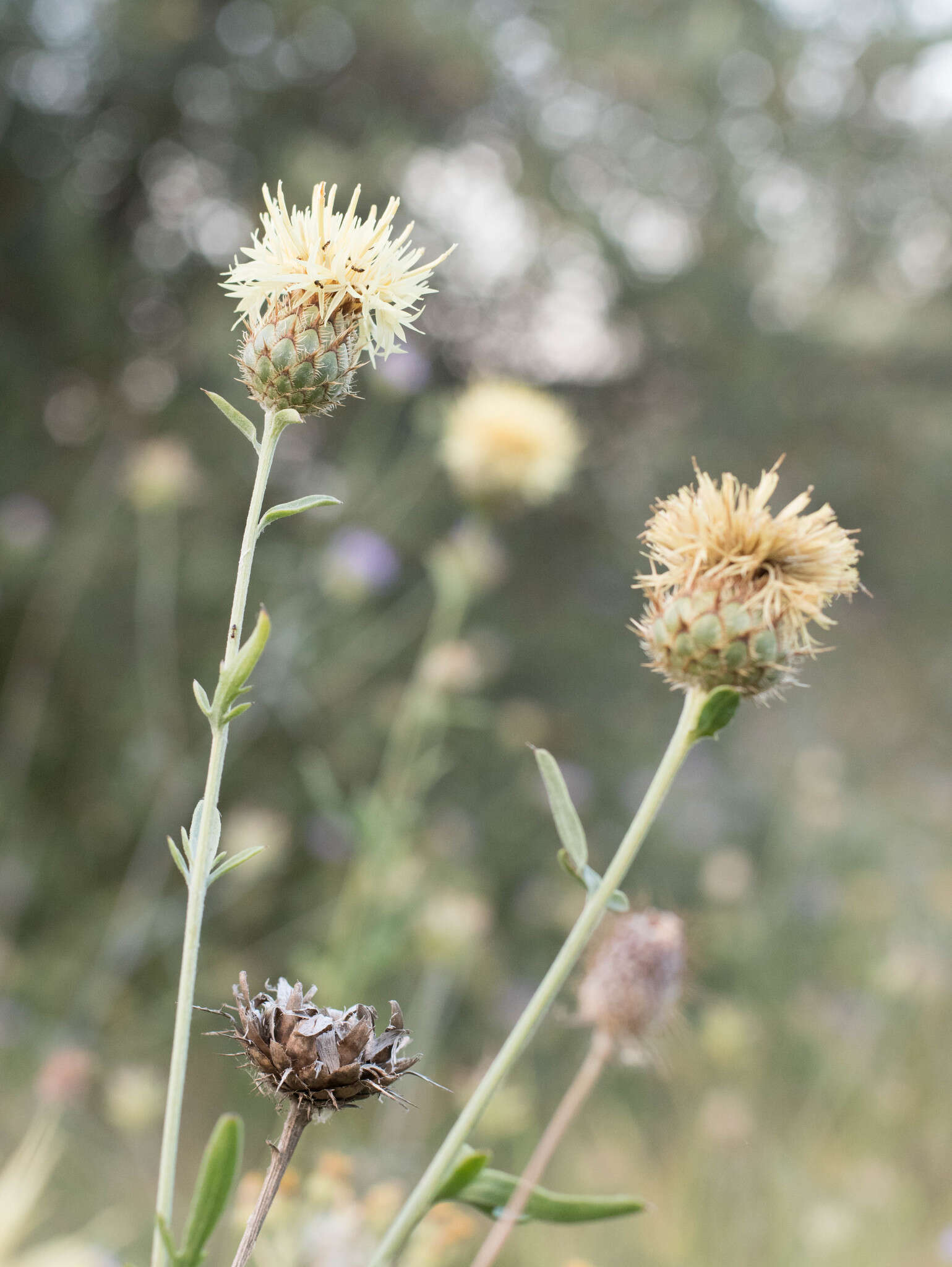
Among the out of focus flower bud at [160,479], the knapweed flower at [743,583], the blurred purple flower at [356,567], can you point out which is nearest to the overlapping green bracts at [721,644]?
the knapweed flower at [743,583]

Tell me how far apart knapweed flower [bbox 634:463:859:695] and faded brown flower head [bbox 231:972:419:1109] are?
0.88ft

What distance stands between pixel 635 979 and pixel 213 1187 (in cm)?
42

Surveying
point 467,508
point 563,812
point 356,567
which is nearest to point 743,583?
point 563,812

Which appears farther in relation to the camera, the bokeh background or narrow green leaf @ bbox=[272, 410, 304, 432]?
the bokeh background

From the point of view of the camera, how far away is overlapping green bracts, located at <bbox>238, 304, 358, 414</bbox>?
577mm

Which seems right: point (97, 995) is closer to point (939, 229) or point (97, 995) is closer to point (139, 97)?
point (139, 97)

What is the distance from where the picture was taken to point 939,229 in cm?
424

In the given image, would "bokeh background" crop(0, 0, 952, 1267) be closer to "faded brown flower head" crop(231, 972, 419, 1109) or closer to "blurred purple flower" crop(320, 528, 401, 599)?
"blurred purple flower" crop(320, 528, 401, 599)

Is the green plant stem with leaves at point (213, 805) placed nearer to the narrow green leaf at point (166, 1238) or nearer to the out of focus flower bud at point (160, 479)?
the narrow green leaf at point (166, 1238)

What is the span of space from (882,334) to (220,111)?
2.70 metres

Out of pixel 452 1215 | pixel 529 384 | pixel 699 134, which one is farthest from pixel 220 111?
pixel 452 1215

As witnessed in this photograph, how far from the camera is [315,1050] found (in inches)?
19.6

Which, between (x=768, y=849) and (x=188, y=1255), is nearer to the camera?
(x=188, y=1255)

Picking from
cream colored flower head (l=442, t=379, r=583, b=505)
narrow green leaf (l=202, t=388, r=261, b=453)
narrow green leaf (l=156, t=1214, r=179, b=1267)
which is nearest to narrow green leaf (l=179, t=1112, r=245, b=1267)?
narrow green leaf (l=156, t=1214, r=179, b=1267)
